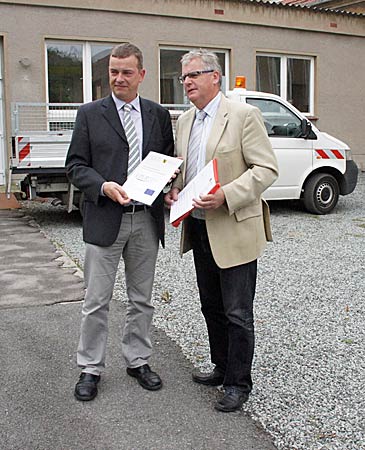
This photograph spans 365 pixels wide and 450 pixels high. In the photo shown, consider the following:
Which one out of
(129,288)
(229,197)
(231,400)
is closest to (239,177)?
(229,197)

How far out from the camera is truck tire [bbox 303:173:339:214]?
35.8 ft

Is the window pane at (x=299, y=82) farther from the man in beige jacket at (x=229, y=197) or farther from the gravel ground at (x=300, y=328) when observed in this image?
the man in beige jacket at (x=229, y=197)

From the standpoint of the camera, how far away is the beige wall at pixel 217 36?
13.5m

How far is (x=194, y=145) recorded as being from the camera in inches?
148

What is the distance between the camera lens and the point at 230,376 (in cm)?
373

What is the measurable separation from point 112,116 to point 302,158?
730 centimetres

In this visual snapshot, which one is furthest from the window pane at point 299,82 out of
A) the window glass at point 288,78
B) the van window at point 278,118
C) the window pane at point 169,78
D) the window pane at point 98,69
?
the van window at point 278,118

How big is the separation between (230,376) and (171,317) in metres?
1.63

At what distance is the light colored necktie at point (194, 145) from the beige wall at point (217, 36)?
1046cm

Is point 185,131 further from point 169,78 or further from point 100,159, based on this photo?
point 169,78

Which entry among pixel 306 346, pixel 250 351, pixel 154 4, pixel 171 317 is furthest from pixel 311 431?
pixel 154 4

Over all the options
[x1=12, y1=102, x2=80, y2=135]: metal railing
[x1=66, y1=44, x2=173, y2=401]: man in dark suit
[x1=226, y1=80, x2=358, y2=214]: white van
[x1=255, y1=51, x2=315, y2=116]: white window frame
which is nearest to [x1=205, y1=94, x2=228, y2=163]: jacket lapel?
[x1=66, y1=44, x2=173, y2=401]: man in dark suit

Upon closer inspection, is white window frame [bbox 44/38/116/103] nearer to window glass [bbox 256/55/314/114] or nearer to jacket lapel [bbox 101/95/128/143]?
window glass [bbox 256/55/314/114]

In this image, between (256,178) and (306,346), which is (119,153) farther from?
(306,346)
